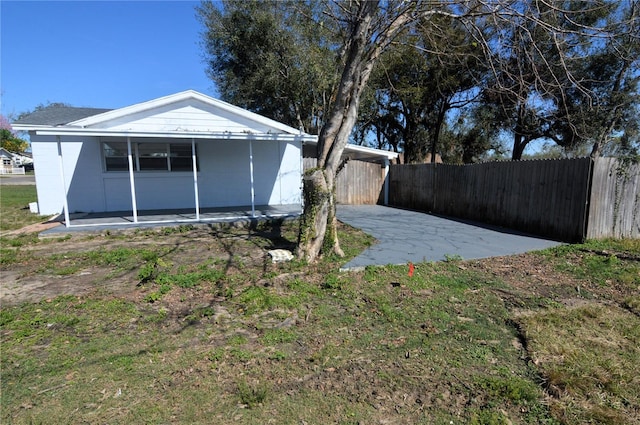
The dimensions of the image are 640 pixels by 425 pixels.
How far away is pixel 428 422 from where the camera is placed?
7.36 ft

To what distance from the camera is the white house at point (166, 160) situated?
9.56 m

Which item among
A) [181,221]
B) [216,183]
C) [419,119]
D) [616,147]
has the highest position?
[419,119]

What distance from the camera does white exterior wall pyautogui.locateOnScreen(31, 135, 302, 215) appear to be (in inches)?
398

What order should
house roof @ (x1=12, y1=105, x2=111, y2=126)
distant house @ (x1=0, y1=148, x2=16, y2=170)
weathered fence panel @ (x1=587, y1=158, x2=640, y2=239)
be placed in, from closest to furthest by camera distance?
weathered fence panel @ (x1=587, y1=158, x2=640, y2=239) < house roof @ (x1=12, y1=105, x2=111, y2=126) < distant house @ (x1=0, y1=148, x2=16, y2=170)

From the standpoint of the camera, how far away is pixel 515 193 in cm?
891

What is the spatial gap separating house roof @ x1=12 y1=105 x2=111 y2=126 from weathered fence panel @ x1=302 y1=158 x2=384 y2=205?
9.96 metres

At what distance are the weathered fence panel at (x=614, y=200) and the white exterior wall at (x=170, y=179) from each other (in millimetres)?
7773

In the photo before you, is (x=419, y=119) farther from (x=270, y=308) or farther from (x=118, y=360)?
(x=118, y=360)

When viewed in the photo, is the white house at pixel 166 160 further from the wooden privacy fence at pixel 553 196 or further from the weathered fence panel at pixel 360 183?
the wooden privacy fence at pixel 553 196

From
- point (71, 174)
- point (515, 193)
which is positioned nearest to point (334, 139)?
point (515, 193)

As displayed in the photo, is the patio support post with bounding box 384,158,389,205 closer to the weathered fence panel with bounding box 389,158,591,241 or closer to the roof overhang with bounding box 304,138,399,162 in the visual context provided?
the roof overhang with bounding box 304,138,399,162

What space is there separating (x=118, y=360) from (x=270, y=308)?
5.27ft

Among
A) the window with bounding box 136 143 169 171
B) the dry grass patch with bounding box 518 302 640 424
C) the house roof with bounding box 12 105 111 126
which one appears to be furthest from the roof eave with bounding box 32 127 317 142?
the dry grass patch with bounding box 518 302 640 424

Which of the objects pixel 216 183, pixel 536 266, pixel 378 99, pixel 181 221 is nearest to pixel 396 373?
pixel 536 266
